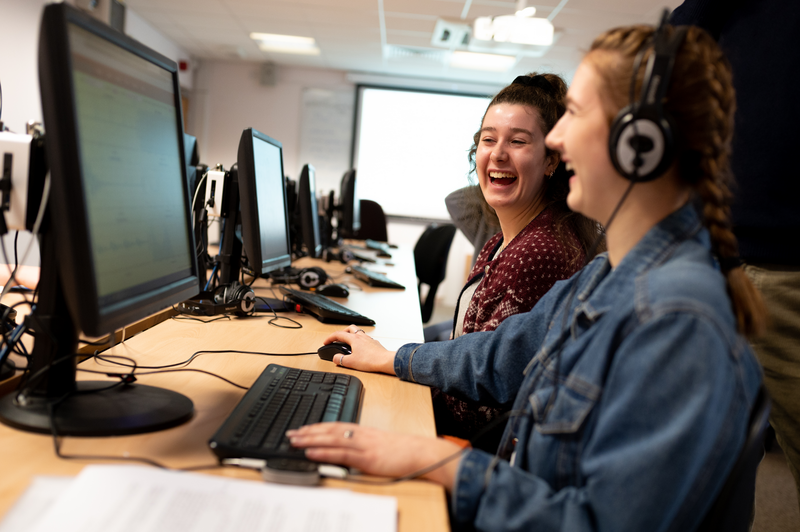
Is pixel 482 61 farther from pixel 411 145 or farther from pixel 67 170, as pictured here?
pixel 67 170

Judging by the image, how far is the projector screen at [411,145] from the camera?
6.43 m

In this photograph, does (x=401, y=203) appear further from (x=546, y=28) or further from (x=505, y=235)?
(x=505, y=235)

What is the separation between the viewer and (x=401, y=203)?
6633 mm

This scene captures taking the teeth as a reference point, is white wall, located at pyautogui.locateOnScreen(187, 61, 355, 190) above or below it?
above

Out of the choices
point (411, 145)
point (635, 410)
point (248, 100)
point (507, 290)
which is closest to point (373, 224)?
point (411, 145)

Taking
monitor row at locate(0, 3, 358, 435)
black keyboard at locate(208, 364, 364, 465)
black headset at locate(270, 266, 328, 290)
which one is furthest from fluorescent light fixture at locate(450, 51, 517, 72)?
black keyboard at locate(208, 364, 364, 465)

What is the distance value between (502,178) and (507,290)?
49 cm

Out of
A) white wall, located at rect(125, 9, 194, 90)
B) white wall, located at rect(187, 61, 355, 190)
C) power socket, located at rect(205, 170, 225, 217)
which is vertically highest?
white wall, located at rect(125, 9, 194, 90)

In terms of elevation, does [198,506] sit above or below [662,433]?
below

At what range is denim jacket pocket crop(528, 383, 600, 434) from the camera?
2.03 feet

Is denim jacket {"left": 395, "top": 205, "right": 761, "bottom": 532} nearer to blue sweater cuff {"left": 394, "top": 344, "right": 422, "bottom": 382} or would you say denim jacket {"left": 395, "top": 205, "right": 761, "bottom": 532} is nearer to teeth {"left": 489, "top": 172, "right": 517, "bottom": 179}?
blue sweater cuff {"left": 394, "top": 344, "right": 422, "bottom": 382}

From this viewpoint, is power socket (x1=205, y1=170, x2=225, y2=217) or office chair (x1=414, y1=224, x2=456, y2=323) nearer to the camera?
power socket (x1=205, y1=170, x2=225, y2=217)

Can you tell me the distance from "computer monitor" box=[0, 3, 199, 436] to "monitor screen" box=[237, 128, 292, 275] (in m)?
0.46

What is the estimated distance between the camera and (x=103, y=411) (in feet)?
2.43
